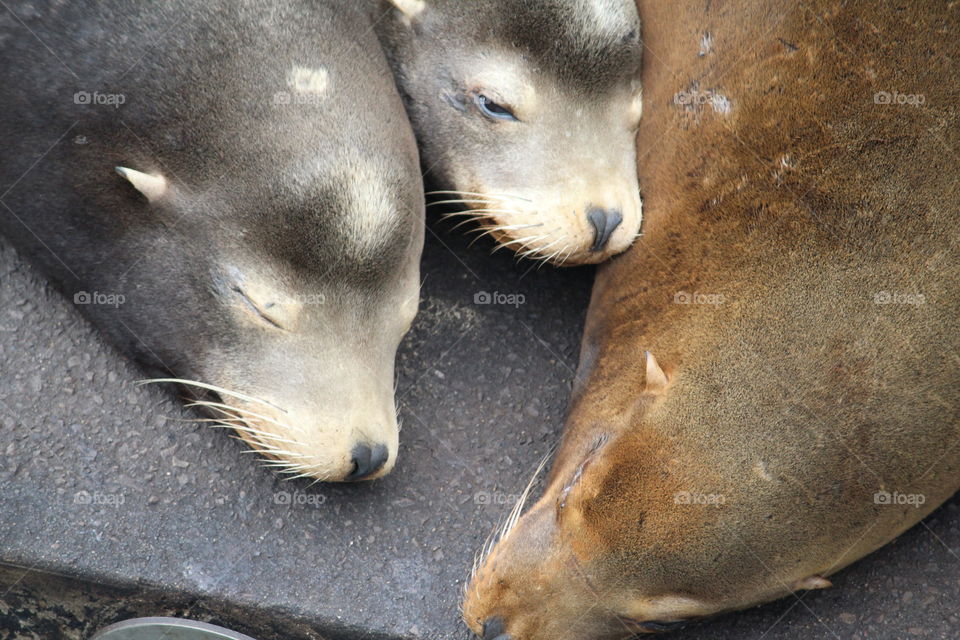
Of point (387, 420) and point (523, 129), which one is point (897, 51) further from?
point (387, 420)

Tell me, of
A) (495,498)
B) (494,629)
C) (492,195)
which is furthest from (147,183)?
(494,629)

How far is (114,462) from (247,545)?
1.80 feet

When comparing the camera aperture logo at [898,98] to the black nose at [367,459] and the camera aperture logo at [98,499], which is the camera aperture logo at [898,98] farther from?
the camera aperture logo at [98,499]

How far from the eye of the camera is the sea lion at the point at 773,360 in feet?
9.68

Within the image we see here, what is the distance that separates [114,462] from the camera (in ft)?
11.4

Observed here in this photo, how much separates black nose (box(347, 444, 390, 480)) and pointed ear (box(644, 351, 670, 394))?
0.85 meters

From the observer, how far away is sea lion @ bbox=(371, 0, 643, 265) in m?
3.59

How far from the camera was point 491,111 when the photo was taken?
3.71 metres

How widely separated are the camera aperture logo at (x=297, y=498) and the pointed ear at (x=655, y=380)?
1.19 meters

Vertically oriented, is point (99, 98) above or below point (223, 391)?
above

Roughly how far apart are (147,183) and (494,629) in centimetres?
170

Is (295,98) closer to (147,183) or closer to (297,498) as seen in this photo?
(147,183)

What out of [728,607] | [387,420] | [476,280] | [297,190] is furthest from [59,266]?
[728,607]

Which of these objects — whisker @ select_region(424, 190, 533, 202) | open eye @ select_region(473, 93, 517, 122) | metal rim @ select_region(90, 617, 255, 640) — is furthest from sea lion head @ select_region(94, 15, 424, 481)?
metal rim @ select_region(90, 617, 255, 640)
